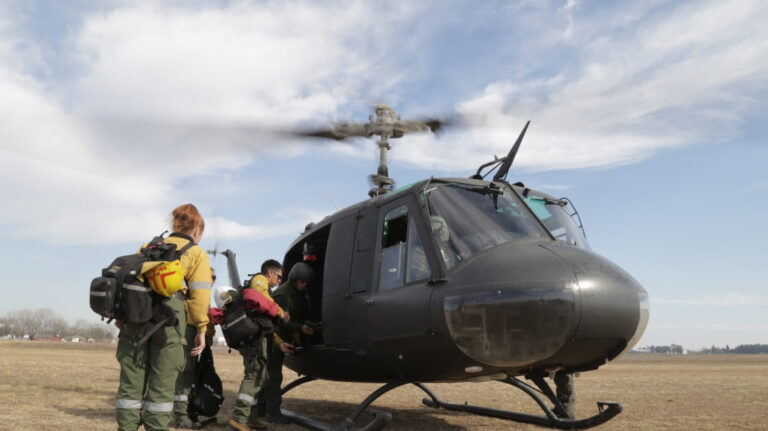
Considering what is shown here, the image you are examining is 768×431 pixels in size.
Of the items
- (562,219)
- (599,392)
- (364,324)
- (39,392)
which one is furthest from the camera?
(599,392)

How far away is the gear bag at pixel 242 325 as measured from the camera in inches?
239

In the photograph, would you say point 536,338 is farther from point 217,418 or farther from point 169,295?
point 217,418

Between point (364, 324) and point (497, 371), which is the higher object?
point (364, 324)

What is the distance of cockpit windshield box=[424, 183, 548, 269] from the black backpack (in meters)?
3.32

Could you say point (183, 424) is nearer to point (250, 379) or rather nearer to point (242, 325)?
point (250, 379)

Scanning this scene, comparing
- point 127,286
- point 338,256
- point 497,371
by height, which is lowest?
point 497,371

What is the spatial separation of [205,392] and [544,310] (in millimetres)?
4323

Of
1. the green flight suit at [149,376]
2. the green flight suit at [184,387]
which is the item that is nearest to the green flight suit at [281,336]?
the green flight suit at [184,387]

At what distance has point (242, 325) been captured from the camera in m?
6.07

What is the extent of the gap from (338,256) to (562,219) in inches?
102

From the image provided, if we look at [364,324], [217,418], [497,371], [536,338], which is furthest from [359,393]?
[536,338]

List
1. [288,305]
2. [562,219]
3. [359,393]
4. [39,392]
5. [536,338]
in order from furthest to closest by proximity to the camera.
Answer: [359,393] → [39,392] → [288,305] → [562,219] → [536,338]

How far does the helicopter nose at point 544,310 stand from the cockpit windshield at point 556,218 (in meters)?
1.05

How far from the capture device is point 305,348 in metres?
7.07
